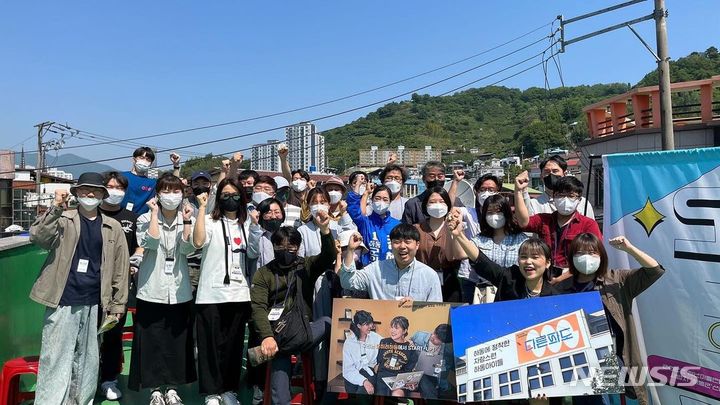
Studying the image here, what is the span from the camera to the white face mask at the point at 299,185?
5.58 metres

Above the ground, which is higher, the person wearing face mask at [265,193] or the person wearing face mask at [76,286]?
A: the person wearing face mask at [265,193]

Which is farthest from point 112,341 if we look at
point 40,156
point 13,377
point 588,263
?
point 40,156

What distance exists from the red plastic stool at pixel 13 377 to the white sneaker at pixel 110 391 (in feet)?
1.98

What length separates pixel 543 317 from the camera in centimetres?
314

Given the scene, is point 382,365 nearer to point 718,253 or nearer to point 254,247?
point 254,247

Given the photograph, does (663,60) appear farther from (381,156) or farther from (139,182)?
(381,156)

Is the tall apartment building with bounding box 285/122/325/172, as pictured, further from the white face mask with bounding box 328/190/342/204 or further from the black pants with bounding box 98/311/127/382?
the black pants with bounding box 98/311/127/382

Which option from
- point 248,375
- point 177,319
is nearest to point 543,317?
point 248,375

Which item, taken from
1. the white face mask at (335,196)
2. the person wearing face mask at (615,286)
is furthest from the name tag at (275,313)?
the person wearing face mask at (615,286)

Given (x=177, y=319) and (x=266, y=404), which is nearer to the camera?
(x=266, y=404)

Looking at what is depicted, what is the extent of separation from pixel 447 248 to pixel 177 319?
2.52 metres

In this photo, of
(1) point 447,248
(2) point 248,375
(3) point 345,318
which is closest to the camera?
(3) point 345,318

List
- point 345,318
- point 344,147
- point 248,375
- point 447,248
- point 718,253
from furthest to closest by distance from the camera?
point 344,147 → point 248,375 → point 447,248 → point 345,318 → point 718,253

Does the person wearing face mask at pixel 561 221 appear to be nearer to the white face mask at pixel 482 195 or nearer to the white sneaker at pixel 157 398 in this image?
the white face mask at pixel 482 195
